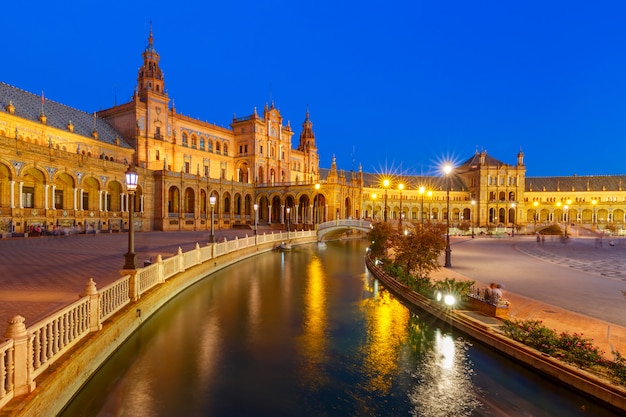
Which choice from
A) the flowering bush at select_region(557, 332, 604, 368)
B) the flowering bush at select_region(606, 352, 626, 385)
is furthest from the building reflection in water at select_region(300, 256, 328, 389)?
the flowering bush at select_region(606, 352, 626, 385)

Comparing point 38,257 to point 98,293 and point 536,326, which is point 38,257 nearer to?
point 98,293

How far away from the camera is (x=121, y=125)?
50.5m

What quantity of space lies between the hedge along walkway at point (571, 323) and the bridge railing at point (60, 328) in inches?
428

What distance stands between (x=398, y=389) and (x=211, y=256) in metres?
15.2

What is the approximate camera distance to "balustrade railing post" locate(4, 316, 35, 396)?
16.1 feet

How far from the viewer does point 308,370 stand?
28.9 feet

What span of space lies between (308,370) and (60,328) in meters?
5.27

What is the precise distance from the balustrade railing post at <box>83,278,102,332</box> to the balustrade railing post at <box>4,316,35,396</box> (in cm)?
251

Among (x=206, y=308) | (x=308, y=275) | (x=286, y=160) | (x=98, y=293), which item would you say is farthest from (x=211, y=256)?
(x=286, y=160)

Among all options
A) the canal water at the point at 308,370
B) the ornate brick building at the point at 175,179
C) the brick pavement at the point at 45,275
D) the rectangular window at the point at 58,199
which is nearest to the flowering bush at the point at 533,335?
the canal water at the point at 308,370

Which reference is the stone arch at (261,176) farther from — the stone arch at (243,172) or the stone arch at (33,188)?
the stone arch at (33,188)

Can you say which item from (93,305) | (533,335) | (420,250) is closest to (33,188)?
(93,305)

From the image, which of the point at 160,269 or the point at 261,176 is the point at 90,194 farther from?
the point at 160,269

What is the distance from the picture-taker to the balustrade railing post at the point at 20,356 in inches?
193
